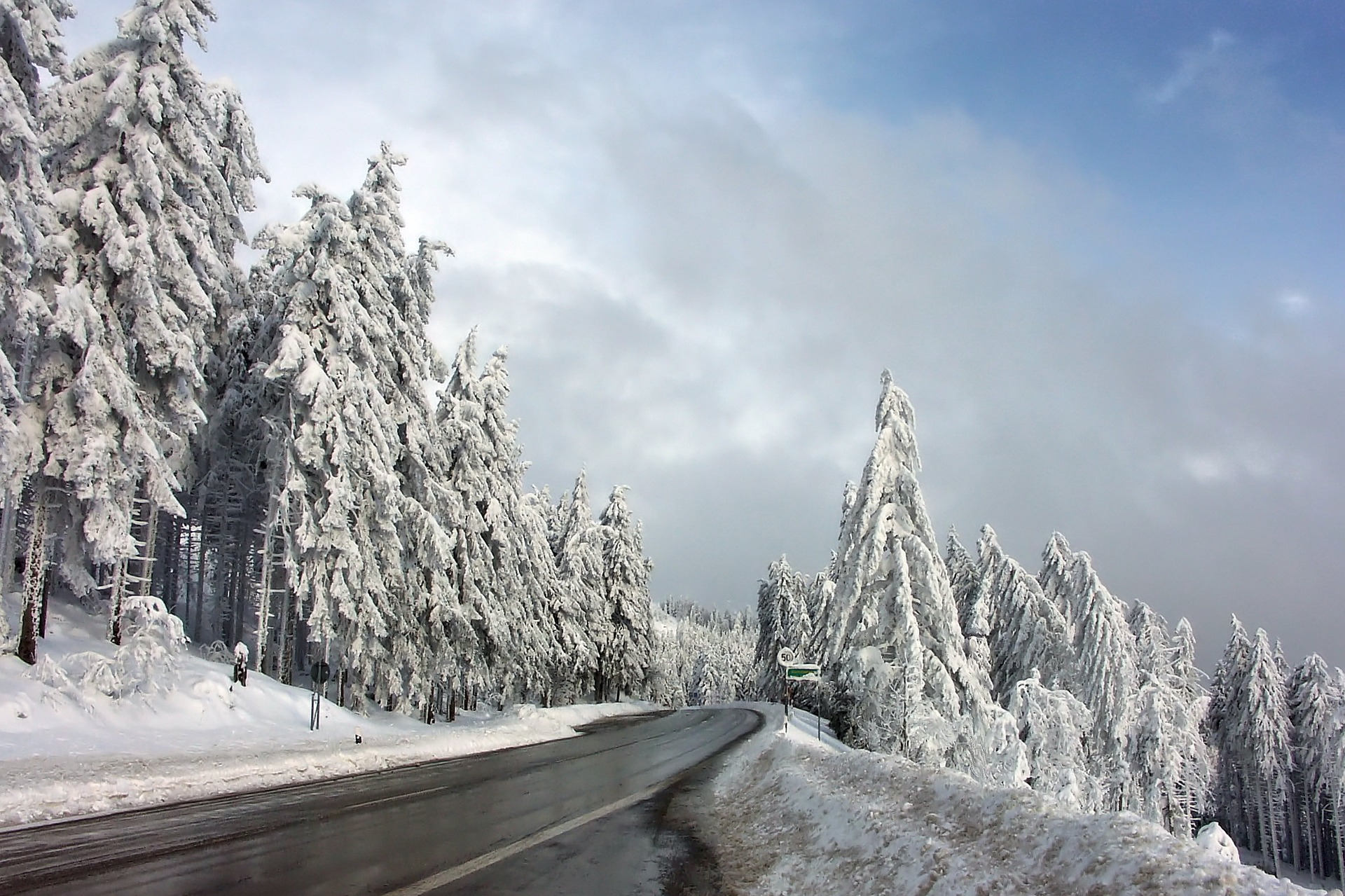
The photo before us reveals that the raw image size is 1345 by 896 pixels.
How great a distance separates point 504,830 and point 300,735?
12.0m

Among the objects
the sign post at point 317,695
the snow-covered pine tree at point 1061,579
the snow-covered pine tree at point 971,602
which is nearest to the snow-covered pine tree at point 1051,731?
the snow-covered pine tree at point 971,602

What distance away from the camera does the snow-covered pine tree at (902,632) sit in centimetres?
2502

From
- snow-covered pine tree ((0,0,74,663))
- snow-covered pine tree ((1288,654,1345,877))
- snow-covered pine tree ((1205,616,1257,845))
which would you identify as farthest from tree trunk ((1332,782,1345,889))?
snow-covered pine tree ((0,0,74,663))

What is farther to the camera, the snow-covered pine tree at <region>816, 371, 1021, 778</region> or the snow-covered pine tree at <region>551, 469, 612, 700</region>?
the snow-covered pine tree at <region>551, 469, 612, 700</region>

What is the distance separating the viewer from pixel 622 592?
58.8 m

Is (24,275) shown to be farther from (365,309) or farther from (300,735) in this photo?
(300,735)

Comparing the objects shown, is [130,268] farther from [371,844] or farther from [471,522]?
[371,844]

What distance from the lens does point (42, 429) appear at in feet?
61.0

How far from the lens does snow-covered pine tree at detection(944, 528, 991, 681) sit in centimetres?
3353

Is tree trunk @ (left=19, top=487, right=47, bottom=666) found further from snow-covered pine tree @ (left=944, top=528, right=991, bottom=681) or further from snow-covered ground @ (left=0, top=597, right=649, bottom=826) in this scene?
snow-covered pine tree @ (left=944, top=528, right=991, bottom=681)

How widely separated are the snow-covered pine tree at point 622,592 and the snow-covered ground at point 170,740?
3049 cm

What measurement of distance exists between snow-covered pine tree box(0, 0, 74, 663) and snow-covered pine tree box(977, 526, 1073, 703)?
3729cm

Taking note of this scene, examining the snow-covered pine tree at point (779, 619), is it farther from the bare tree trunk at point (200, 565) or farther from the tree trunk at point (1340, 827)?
the bare tree trunk at point (200, 565)

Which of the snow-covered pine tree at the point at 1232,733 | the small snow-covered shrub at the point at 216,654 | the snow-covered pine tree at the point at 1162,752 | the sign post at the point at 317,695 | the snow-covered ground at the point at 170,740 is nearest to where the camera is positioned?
the snow-covered ground at the point at 170,740
